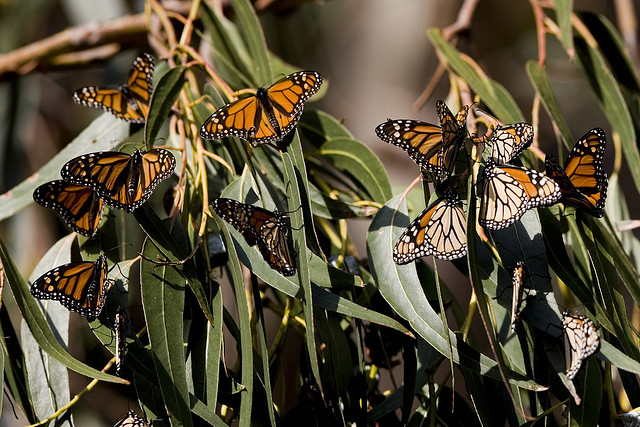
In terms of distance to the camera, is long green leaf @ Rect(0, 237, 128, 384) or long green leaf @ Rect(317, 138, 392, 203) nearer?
long green leaf @ Rect(0, 237, 128, 384)

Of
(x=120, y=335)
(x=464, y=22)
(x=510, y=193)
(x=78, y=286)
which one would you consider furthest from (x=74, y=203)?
(x=464, y=22)

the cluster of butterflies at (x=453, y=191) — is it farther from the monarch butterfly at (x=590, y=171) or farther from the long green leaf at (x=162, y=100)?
the long green leaf at (x=162, y=100)

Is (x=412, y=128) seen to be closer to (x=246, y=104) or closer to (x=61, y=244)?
(x=246, y=104)

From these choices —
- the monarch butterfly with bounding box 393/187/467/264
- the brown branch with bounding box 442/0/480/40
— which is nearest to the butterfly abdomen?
the monarch butterfly with bounding box 393/187/467/264

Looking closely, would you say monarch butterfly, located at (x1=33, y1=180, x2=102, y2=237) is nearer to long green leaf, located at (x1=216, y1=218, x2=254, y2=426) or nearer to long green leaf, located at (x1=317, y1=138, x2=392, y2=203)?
long green leaf, located at (x1=216, y1=218, x2=254, y2=426)

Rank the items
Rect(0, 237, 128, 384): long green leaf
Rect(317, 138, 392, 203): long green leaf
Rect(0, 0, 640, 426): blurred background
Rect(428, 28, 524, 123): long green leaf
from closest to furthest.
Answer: Rect(0, 237, 128, 384): long green leaf, Rect(317, 138, 392, 203): long green leaf, Rect(428, 28, 524, 123): long green leaf, Rect(0, 0, 640, 426): blurred background

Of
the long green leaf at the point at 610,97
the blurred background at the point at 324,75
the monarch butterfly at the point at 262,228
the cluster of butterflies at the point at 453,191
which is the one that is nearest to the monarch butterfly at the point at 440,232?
the cluster of butterflies at the point at 453,191
